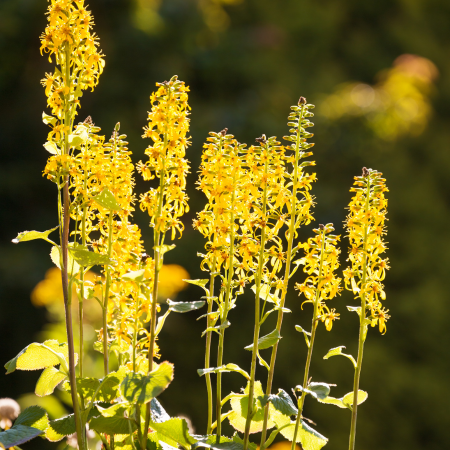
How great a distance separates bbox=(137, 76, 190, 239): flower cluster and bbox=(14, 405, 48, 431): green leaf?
39 cm

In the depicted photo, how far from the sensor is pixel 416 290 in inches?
160

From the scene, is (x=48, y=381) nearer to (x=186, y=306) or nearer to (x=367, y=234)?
(x=186, y=306)

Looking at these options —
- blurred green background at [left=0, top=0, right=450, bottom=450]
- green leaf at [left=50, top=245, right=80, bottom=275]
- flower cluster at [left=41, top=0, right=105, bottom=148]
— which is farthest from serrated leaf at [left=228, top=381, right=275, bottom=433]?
blurred green background at [left=0, top=0, right=450, bottom=450]

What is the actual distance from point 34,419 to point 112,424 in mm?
157

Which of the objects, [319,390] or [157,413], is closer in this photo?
[319,390]

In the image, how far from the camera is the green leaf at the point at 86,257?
779mm

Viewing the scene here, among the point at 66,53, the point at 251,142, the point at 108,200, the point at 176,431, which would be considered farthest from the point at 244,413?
the point at 251,142

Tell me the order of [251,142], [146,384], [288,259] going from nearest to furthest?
[146,384]
[288,259]
[251,142]

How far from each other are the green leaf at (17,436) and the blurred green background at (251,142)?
2683 millimetres

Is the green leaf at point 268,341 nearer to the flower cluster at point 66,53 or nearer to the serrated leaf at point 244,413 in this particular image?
the serrated leaf at point 244,413

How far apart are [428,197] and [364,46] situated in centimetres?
179

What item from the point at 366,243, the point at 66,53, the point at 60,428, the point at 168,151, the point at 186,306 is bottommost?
the point at 60,428

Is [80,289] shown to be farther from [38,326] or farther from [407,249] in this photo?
[407,249]

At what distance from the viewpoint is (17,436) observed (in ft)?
2.60
